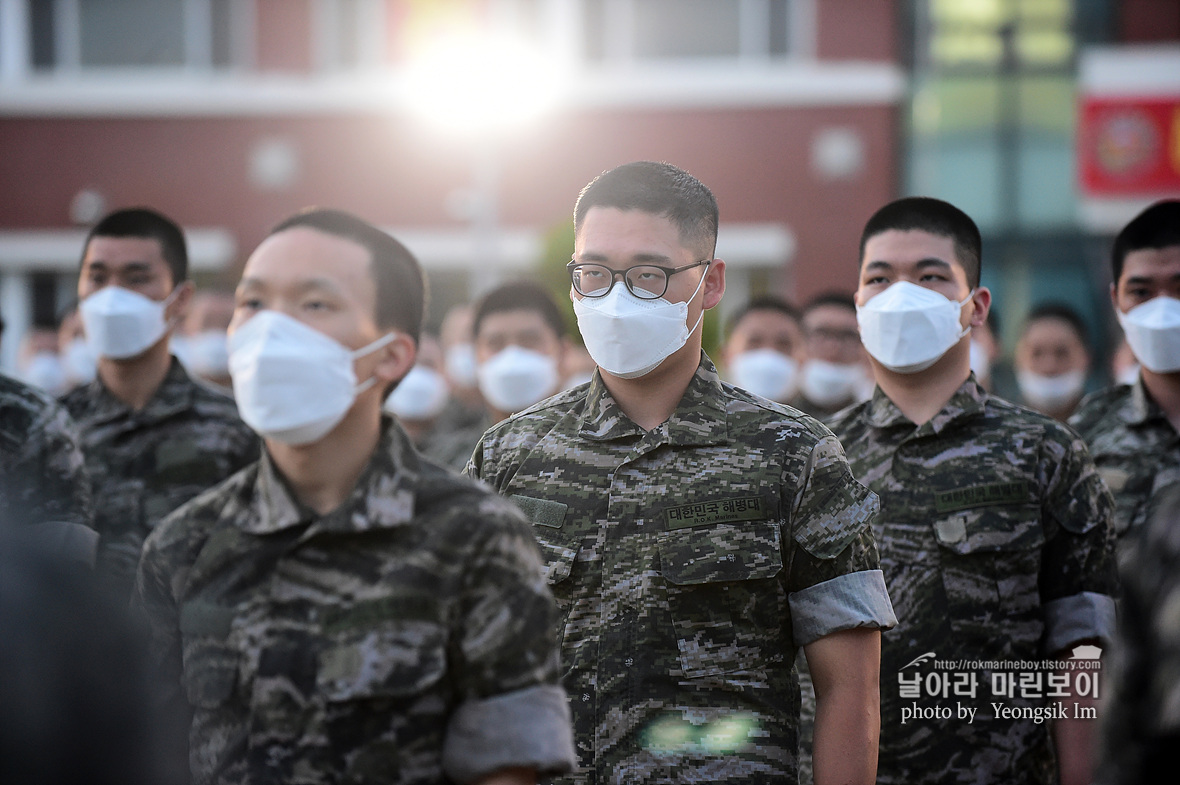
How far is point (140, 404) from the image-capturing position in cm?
470

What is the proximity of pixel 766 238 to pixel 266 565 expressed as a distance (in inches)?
522

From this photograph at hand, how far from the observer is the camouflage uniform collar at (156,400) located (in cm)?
461

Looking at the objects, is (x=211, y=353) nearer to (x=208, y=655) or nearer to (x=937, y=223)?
(x=937, y=223)

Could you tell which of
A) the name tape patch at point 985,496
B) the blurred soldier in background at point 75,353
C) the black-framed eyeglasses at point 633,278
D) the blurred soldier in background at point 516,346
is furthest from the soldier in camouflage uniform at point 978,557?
the blurred soldier in background at point 75,353

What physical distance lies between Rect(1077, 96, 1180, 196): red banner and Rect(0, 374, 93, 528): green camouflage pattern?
14.3 meters

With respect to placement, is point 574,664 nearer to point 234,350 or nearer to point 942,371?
point 234,350

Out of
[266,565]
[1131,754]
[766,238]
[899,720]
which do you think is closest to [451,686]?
[266,565]

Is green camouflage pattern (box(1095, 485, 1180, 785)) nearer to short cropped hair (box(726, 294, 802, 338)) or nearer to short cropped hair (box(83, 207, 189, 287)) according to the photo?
short cropped hair (box(83, 207, 189, 287))

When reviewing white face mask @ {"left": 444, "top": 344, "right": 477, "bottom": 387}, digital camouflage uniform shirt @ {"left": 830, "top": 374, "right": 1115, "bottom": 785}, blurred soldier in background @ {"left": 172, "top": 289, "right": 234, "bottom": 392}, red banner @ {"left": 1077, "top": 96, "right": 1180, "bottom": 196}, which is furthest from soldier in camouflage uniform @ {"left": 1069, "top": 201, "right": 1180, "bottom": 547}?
red banner @ {"left": 1077, "top": 96, "right": 1180, "bottom": 196}

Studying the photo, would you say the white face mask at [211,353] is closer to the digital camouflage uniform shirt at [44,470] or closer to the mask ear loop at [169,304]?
the mask ear loop at [169,304]

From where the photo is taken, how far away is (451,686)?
2.08m

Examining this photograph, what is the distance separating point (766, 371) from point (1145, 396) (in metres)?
2.81

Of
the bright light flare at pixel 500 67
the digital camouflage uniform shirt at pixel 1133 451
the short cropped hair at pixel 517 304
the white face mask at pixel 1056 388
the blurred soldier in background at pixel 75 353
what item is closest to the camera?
the digital camouflage uniform shirt at pixel 1133 451

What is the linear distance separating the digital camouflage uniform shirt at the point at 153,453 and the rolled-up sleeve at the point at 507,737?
2704 millimetres
